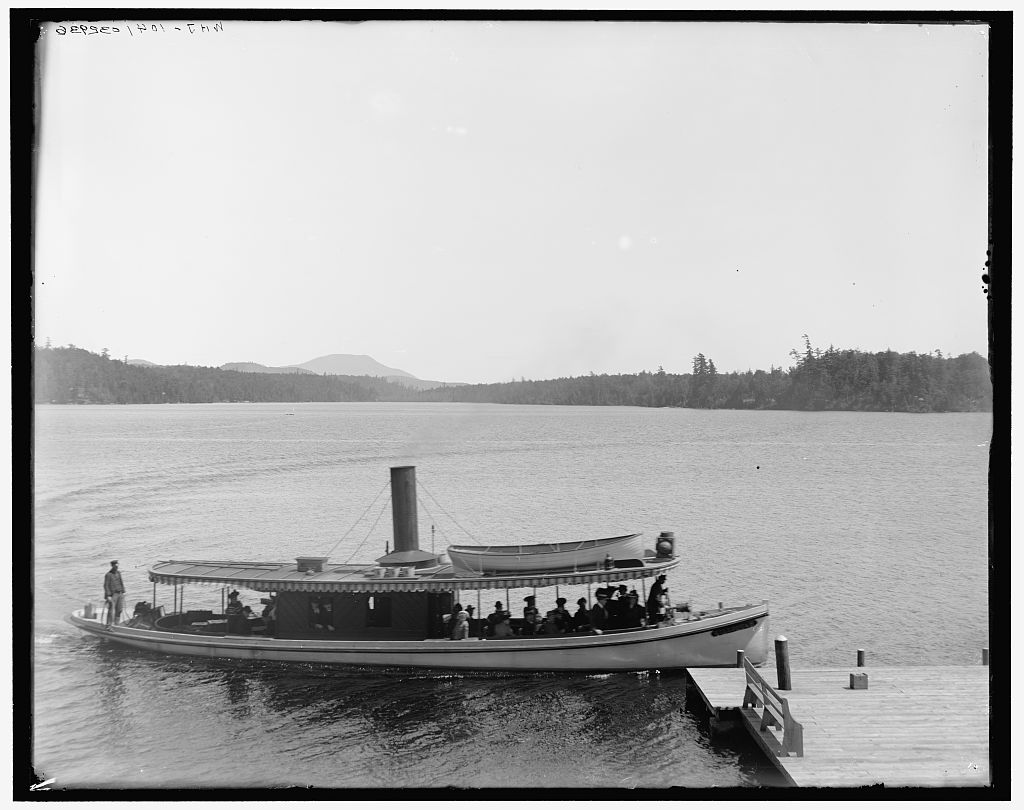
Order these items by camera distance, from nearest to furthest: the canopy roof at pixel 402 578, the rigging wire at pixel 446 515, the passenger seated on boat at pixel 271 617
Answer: the canopy roof at pixel 402 578
the passenger seated on boat at pixel 271 617
the rigging wire at pixel 446 515

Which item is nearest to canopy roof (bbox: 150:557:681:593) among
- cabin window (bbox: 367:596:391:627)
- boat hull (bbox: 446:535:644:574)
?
boat hull (bbox: 446:535:644:574)

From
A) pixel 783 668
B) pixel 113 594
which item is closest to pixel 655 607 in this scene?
pixel 783 668

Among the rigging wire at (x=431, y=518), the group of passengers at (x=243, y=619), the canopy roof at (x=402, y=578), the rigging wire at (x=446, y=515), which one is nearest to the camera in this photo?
the canopy roof at (x=402, y=578)

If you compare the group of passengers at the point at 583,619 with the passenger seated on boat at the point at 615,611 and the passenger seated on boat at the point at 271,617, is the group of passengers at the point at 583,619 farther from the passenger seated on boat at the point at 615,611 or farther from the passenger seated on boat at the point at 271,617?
the passenger seated on boat at the point at 271,617

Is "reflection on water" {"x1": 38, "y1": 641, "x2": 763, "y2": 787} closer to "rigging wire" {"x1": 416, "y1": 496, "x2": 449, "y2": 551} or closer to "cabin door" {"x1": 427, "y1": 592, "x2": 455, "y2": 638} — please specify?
"cabin door" {"x1": 427, "y1": 592, "x2": 455, "y2": 638}

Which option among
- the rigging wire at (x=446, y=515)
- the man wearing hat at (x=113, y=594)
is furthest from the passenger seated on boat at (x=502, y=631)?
the rigging wire at (x=446, y=515)

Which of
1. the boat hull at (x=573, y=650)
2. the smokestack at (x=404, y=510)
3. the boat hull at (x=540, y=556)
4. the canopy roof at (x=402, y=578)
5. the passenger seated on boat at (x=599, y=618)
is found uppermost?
the smokestack at (x=404, y=510)

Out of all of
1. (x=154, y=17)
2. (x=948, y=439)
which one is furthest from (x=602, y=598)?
(x=948, y=439)
